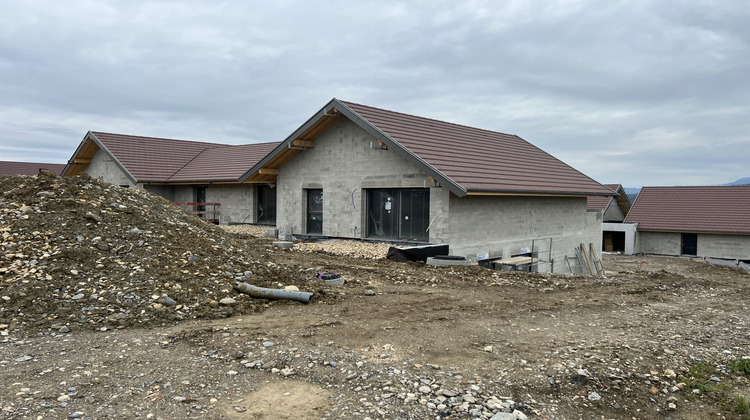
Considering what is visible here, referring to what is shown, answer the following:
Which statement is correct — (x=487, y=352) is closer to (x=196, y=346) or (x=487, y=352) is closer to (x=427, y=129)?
(x=196, y=346)

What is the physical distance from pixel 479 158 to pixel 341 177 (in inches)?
192

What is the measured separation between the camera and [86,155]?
96.6ft

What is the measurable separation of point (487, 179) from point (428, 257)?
336 centimetres

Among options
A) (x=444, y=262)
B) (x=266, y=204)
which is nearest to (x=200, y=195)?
(x=266, y=204)

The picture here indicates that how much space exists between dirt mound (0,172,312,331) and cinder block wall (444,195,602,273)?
6782 millimetres

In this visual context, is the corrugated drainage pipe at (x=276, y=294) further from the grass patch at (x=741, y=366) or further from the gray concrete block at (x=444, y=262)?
the grass patch at (x=741, y=366)

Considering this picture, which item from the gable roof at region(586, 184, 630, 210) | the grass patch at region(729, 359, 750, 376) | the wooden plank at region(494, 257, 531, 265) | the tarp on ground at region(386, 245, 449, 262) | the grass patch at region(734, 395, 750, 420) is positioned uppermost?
the gable roof at region(586, 184, 630, 210)

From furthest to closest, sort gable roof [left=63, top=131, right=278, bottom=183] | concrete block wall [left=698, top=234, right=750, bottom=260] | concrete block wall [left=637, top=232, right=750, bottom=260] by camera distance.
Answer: concrete block wall [left=637, top=232, right=750, bottom=260] < concrete block wall [left=698, top=234, right=750, bottom=260] < gable roof [left=63, top=131, right=278, bottom=183]

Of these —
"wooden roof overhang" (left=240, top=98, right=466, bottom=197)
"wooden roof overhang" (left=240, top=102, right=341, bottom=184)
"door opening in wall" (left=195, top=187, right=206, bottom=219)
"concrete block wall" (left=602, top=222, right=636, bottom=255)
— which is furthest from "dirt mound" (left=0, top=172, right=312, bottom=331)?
"concrete block wall" (left=602, top=222, right=636, bottom=255)

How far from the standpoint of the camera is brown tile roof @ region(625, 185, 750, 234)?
106 feet

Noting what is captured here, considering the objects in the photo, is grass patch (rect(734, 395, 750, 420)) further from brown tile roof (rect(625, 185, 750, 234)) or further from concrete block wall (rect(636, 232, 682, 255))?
concrete block wall (rect(636, 232, 682, 255))

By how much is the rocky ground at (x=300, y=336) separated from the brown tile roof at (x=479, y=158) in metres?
4.57

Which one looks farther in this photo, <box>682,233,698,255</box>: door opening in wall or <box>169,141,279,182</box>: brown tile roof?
<box>682,233,698,255</box>: door opening in wall

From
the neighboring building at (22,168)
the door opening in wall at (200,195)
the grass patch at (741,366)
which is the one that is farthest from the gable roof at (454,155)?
the neighboring building at (22,168)
